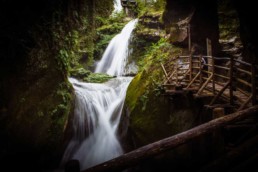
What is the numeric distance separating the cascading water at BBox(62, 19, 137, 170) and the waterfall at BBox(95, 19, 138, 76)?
3409 mm

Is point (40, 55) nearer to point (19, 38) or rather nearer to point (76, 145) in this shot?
point (19, 38)

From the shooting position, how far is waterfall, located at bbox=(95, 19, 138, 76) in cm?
1847

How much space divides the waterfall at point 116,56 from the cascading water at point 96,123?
3409 millimetres

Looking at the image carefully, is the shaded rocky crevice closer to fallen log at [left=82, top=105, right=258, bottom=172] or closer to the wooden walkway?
the wooden walkway

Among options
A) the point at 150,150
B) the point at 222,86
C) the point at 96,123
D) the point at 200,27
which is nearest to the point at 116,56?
the point at 200,27

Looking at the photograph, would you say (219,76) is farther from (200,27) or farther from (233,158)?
(200,27)

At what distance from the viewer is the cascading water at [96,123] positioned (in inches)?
392

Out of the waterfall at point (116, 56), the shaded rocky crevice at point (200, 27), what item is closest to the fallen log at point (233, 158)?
the shaded rocky crevice at point (200, 27)

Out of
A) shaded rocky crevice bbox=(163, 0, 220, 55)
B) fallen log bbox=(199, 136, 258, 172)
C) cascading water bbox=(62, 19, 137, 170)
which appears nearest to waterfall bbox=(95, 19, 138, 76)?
cascading water bbox=(62, 19, 137, 170)

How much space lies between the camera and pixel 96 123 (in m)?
11.3

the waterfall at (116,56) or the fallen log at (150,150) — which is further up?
the waterfall at (116,56)

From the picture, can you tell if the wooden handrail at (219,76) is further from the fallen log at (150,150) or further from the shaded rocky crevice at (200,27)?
the fallen log at (150,150)

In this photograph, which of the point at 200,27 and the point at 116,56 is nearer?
the point at 200,27

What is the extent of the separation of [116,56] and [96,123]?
9203 millimetres
